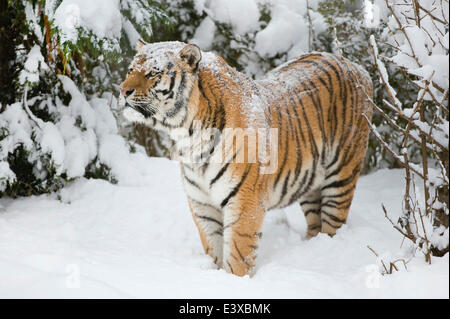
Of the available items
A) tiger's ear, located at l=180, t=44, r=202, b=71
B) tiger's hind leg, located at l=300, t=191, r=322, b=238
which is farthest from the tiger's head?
tiger's hind leg, located at l=300, t=191, r=322, b=238

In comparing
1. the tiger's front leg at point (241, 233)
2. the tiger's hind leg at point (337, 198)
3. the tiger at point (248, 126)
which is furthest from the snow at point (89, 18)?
the tiger's hind leg at point (337, 198)

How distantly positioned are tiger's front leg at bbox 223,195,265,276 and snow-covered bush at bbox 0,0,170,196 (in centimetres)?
166

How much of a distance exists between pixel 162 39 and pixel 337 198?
305cm

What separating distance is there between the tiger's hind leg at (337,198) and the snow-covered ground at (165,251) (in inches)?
4.4

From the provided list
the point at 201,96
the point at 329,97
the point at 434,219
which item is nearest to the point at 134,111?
the point at 201,96

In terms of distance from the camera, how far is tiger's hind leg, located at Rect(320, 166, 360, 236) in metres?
3.65

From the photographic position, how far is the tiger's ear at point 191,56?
2.80m

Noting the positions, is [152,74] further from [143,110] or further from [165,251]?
[165,251]

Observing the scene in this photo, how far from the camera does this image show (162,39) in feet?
18.2

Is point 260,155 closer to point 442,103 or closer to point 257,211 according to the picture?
point 257,211

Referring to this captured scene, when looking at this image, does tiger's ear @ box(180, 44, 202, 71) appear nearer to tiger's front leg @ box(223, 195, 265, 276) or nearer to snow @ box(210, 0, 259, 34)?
tiger's front leg @ box(223, 195, 265, 276)

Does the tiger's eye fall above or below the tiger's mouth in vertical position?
above

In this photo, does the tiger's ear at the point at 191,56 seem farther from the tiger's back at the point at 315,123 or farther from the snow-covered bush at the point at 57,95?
the snow-covered bush at the point at 57,95

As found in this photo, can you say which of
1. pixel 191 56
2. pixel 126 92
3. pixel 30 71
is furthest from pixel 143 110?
pixel 30 71
